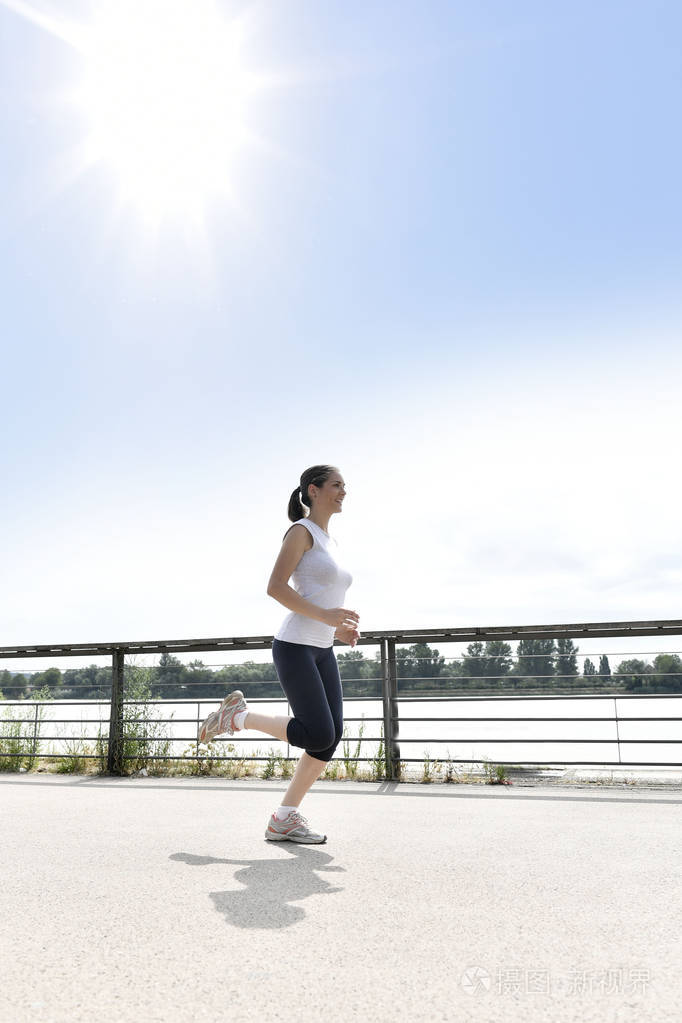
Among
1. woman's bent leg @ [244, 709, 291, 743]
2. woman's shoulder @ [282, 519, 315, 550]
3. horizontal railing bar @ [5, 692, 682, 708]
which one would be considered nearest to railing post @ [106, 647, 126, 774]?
horizontal railing bar @ [5, 692, 682, 708]

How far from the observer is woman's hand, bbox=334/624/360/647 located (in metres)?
3.26

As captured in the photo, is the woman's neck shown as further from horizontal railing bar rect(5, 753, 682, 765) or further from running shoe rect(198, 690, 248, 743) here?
horizontal railing bar rect(5, 753, 682, 765)

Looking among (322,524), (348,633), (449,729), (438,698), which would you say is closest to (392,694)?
(438,698)

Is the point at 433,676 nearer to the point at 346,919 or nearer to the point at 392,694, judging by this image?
the point at 392,694

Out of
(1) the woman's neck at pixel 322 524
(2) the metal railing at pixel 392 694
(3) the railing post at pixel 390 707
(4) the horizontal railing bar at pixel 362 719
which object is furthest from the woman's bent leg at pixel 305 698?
(3) the railing post at pixel 390 707

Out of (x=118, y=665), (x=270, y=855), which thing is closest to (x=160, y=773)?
(x=118, y=665)

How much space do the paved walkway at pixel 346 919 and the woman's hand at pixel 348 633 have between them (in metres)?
0.85

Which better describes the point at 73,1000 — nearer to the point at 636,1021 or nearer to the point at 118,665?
the point at 636,1021

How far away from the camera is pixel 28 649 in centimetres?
711

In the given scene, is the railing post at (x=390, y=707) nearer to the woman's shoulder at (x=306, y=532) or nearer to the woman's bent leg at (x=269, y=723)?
the woman's bent leg at (x=269, y=723)

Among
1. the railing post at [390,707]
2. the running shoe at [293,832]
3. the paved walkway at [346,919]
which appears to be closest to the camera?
the paved walkway at [346,919]

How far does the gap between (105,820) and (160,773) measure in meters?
2.54

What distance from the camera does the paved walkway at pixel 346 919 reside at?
1.62 meters

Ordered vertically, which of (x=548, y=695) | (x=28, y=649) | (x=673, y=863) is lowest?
(x=673, y=863)
